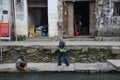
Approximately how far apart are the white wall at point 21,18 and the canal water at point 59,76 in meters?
9.84

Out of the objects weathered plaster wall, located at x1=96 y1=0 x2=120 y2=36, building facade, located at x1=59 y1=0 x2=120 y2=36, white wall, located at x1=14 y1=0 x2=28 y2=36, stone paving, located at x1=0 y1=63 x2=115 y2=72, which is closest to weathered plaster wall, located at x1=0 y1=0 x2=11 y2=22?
white wall, located at x1=14 y1=0 x2=28 y2=36

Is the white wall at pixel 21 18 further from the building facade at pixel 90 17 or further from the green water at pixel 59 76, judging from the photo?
the green water at pixel 59 76

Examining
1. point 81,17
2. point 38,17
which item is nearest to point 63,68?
point 81,17

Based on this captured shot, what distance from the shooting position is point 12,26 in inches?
1206

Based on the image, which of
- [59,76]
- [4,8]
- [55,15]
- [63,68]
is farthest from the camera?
[55,15]

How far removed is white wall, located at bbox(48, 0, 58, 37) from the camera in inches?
1199

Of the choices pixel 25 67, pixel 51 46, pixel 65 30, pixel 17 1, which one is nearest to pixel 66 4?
pixel 65 30

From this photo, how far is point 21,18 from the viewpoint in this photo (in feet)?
101

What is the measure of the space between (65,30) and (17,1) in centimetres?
481

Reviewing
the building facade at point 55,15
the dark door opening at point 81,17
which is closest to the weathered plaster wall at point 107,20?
the building facade at point 55,15

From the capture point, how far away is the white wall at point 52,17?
3045 centimetres

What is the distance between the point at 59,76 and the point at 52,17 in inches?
429

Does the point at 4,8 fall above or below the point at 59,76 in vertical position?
above

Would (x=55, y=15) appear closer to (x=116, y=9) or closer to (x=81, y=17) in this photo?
(x=81, y=17)
